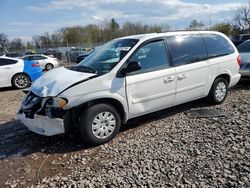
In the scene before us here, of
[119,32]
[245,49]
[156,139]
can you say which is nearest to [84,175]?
[156,139]

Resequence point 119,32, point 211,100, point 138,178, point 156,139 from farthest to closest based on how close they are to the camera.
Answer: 1. point 119,32
2. point 211,100
3. point 156,139
4. point 138,178

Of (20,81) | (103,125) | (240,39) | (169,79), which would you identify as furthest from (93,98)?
(240,39)

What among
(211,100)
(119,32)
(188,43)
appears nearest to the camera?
(188,43)

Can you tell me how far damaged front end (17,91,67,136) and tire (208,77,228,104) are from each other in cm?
347

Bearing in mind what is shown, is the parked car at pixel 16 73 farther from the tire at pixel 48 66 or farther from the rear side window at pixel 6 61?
the tire at pixel 48 66

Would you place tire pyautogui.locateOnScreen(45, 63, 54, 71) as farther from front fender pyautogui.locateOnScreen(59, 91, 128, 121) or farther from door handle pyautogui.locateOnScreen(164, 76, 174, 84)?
front fender pyautogui.locateOnScreen(59, 91, 128, 121)

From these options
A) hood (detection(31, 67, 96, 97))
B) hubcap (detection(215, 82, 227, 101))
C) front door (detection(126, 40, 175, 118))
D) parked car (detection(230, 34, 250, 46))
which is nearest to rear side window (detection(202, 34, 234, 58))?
hubcap (detection(215, 82, 227, 101))

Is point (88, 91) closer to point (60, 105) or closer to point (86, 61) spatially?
point (60, 105)

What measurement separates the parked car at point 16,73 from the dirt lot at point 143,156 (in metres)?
5.43

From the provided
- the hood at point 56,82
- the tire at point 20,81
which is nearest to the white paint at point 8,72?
the tire at point 20,81

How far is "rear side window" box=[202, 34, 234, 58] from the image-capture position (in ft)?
18.5

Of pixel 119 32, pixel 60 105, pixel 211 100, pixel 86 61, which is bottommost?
pixel 211 100

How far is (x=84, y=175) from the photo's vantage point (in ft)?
11.0

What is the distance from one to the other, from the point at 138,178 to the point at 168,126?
184 centimetres
